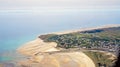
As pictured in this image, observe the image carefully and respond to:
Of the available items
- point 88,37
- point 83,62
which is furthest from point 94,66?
point 88,37

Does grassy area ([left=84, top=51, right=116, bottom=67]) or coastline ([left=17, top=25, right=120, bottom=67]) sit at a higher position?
coastline ([left=17, top=25, right=120, bottom=67])

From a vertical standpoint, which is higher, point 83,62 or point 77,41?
point 77,41

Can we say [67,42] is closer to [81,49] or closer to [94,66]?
[81,49]

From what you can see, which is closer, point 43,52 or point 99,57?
point 99,57

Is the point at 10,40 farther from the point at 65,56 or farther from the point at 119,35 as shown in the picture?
the point at 119,35

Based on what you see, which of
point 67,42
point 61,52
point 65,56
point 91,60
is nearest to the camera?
point 91,60

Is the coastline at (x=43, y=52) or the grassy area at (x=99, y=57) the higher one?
the coastline at (x=43, y=52)

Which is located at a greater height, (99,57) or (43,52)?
(43,52)

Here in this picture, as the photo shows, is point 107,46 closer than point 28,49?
Answer: No

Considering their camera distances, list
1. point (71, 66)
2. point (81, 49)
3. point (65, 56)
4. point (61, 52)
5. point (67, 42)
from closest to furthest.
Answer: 1. point (71, 66)
2. point (65, 56)
3. point (61, 52)
4. point (81, 49)
5. point (67, 42)
